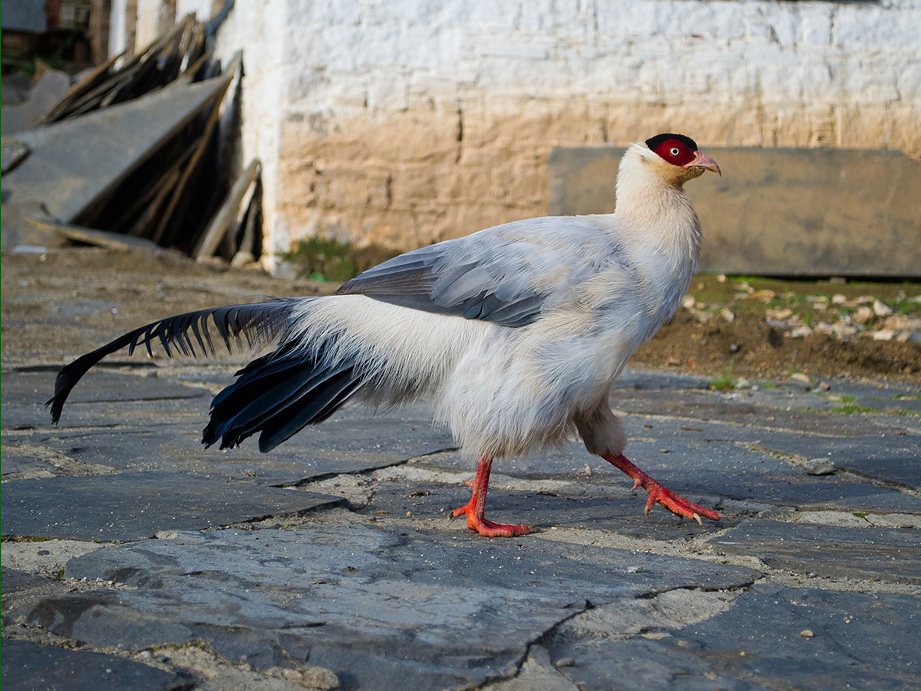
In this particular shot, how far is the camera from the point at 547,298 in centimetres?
245

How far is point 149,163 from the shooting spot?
9.83 m

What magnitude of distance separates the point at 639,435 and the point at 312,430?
126cm

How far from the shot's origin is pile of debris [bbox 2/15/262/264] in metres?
8.86

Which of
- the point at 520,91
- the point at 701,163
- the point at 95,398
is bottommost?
the point at 95,398

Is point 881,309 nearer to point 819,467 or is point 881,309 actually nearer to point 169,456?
point 819,467

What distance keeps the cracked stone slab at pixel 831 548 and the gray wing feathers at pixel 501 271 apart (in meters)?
0.77

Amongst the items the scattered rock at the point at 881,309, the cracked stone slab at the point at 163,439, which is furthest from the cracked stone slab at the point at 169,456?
the scattered rock at the point at 881,309

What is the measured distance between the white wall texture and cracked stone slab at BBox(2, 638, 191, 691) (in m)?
7.05

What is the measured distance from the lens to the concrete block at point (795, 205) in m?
8.20

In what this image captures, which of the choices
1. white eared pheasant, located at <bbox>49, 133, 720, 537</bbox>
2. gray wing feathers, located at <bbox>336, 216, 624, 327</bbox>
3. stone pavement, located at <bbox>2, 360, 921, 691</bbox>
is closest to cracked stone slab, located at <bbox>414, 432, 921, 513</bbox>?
stone pavement, located at <bbox>2, 360, 921, 691</bbox>

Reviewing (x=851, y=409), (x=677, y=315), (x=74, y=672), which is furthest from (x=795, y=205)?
(x=74, y=672)

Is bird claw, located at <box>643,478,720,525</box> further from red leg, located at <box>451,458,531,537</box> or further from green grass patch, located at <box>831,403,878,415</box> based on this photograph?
green grass patch, located at <box>831,403,878,415</box>

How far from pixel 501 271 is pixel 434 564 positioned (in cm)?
81

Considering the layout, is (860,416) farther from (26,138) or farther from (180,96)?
(26,138)
